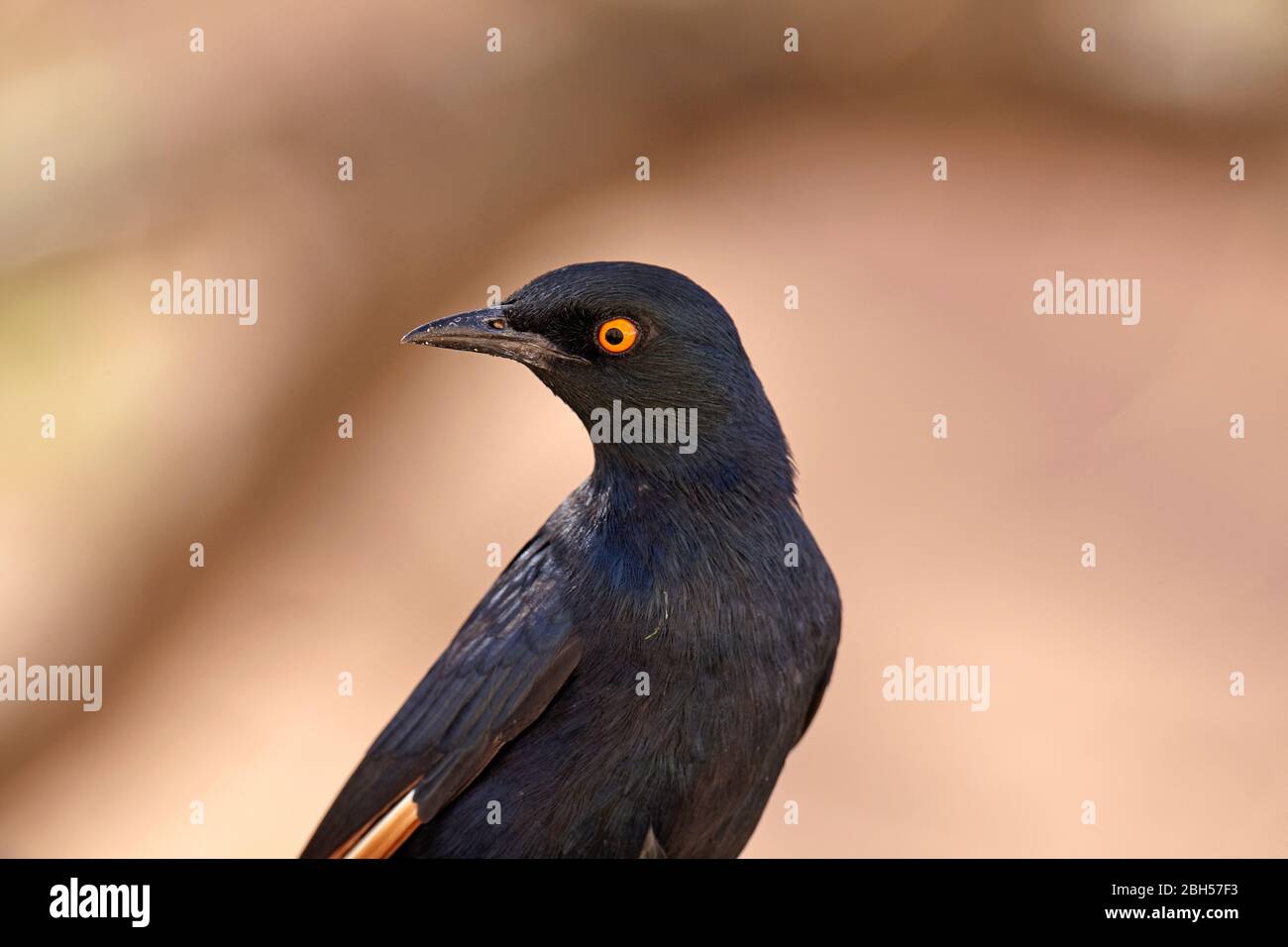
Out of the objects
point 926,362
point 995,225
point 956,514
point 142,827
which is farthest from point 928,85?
point 142,827

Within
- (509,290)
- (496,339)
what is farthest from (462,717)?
(509,290)

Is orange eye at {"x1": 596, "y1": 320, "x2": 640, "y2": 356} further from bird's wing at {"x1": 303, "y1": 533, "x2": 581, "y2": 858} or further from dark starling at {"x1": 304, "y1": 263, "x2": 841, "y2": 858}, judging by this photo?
bird's wing at {"x1": 303, "y1": 533, "x2": 581, "y2": 858}

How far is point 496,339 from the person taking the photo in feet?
11.5

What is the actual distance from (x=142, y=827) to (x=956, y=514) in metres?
5.34

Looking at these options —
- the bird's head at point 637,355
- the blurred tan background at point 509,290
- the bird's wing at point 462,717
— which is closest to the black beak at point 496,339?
the bird's head at point 637,355

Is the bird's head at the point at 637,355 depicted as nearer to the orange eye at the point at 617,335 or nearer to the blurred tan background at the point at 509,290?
the orange eye at the point at 617,335

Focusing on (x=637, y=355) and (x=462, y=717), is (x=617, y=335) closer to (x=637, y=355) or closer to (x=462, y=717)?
(x=637, y=355)

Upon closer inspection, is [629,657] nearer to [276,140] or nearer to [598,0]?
[276,140]

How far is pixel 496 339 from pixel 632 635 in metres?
0.90

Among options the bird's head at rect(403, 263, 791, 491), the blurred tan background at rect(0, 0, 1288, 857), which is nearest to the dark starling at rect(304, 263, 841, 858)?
the bird's head at rect(403, 263, 791, 491)

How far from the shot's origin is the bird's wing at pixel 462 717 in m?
3.42

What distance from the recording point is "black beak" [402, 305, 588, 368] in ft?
11.5

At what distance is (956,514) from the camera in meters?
8.04

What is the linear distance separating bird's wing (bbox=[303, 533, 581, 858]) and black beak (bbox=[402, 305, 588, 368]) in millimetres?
577
